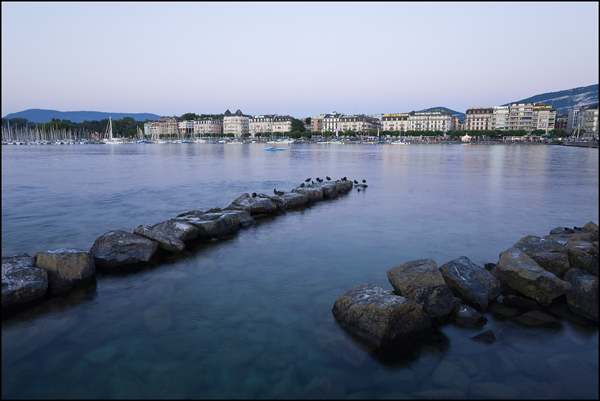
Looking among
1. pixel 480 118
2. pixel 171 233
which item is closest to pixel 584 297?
pixel 171 233

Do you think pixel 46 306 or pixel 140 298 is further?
pixel 140 298

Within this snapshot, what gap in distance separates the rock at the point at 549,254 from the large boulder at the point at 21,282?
12265mm

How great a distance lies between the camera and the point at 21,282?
909 centimetres

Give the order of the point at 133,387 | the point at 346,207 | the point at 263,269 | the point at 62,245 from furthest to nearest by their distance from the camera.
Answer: the point at 346,207
the point at 62,245
the point at 263,269
the point at 133,387

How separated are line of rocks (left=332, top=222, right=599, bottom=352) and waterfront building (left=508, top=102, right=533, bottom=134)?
198047 mm

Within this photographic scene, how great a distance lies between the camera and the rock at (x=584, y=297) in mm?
8453

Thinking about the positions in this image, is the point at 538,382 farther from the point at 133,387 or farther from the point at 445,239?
the point at 445,239

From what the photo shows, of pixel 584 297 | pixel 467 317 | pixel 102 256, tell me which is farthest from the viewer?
pixel 102 256

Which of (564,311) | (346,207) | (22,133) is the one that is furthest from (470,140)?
(22,133)

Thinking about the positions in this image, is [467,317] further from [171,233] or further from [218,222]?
[218,222]

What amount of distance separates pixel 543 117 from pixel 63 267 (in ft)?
692

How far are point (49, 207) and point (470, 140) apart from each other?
179 m

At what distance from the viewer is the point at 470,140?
17512cm

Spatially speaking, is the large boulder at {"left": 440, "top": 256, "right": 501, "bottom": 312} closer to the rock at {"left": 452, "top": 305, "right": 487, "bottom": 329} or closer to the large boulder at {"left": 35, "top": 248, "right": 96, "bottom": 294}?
the rock at {"left": 452, "top": 305, "right": 487, "bottom": 329}
